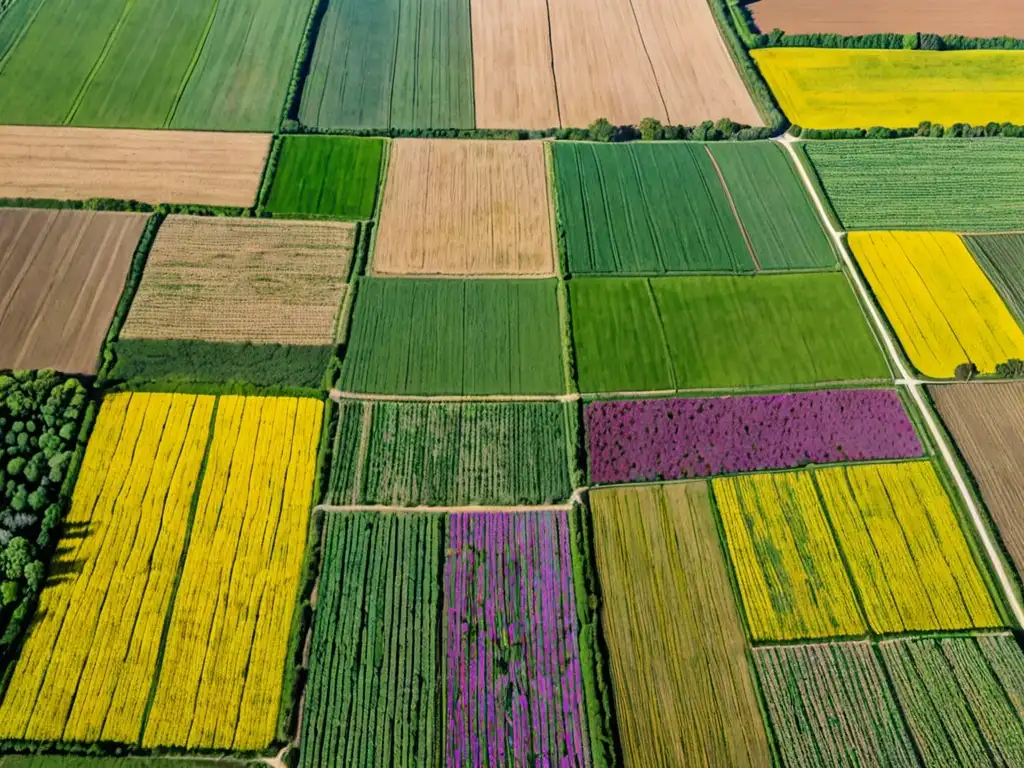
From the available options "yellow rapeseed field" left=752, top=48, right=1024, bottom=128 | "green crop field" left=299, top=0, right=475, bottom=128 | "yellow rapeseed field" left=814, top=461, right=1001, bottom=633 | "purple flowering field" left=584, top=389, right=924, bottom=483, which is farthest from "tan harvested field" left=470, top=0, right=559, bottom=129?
"yellow rapeseed field" left=814, top=461, right=1001, bottom=633

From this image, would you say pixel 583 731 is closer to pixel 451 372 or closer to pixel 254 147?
pixel 451 372

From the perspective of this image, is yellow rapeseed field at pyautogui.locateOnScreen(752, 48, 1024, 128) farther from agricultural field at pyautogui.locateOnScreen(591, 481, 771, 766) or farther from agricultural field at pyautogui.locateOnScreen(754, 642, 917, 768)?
agricultural field at pyautogui.locateOnScreen(754, 642, 917, 768)

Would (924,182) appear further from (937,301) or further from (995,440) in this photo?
(995,440)

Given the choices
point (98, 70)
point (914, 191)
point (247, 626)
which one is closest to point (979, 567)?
→ point (914, 191)

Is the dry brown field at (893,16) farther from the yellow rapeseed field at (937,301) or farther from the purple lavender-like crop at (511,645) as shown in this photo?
the purple lavender-like crop at (511,645)

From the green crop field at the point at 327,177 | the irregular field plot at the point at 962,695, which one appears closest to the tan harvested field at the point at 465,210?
the green crop field at the point at 327,177

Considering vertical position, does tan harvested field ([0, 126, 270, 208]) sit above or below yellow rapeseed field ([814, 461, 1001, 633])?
above

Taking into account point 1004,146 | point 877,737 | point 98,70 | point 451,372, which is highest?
point 98,70
